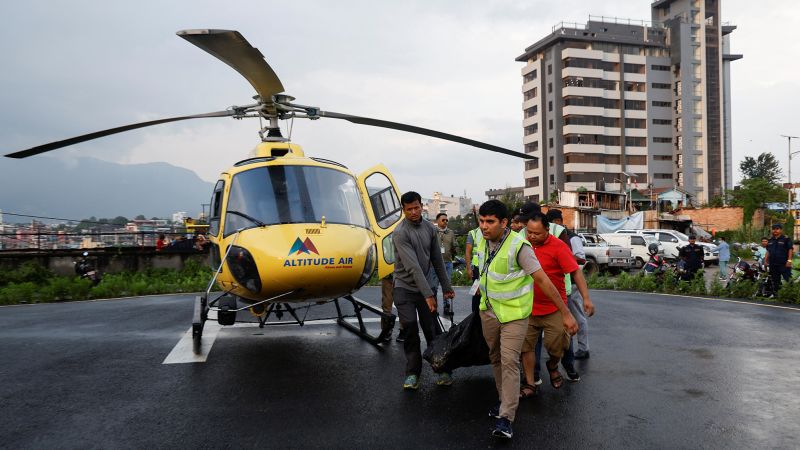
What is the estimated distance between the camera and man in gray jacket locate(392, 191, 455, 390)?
570 cm

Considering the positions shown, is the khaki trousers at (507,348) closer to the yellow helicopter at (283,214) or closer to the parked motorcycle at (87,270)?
the yellow helicopter at (283,214)

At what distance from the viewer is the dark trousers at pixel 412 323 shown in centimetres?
573

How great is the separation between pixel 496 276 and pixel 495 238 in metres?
0.31

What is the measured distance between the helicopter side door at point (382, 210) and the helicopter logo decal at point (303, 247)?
57.7 inches

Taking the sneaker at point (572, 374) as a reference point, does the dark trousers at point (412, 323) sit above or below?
above

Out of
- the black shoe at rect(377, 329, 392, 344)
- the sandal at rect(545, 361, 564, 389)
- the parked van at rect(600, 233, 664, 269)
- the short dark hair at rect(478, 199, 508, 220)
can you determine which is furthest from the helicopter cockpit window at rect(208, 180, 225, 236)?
the parked van at rect(600, 233, 664, 269)

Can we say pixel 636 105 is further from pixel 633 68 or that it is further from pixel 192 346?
pixel 192 346

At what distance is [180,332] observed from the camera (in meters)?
9.23

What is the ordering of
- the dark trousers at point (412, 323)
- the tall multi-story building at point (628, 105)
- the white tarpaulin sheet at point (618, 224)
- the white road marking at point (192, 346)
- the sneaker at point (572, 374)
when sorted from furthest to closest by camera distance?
the tall multi-story building at point (628, 105), the white tarpaulin sheet at point (618, 224), the white road marking at point (192, 346), the sneaker at point (572, 374), the dark trousers at point (412, 323)

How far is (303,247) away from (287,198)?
2.90 feet

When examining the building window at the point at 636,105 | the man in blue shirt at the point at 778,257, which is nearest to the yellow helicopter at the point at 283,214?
the man in blue shirt at the point at 778,257

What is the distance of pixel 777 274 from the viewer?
44.1ft

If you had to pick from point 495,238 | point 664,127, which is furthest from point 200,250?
point 664,127

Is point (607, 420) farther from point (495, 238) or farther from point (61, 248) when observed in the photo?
point (61, 248)
